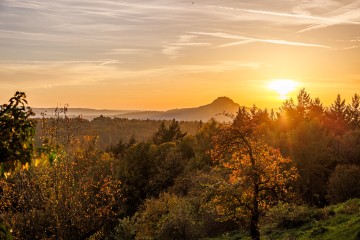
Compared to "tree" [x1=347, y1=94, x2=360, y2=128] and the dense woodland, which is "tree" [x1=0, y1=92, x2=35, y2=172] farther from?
"tree" [x1=347, y1=94, x2=360, y2=128]

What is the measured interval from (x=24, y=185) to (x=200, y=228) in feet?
Result: 66.3

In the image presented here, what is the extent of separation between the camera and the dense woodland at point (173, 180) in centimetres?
1664

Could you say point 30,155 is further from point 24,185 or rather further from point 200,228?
point 200,228

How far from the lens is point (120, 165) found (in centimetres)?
6969

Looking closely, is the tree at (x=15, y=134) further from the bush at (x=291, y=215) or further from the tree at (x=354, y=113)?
the tree at (x=354, y=113)

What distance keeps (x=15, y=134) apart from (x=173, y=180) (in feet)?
191

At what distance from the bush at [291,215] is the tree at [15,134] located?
80.2 ft

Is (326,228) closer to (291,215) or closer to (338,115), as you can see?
(291,215)

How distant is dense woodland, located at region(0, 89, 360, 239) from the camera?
54.6ft

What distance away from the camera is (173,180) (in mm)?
64500

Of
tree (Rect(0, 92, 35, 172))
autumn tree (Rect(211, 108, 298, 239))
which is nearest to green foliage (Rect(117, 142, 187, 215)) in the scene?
autumn tree (Rect(211, 108, 298, 239))

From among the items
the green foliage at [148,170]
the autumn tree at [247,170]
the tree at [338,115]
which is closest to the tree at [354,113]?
the tree at [338,115]

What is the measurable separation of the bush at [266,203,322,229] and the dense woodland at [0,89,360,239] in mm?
74

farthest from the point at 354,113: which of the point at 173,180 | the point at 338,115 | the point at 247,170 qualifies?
the point at 247,170
